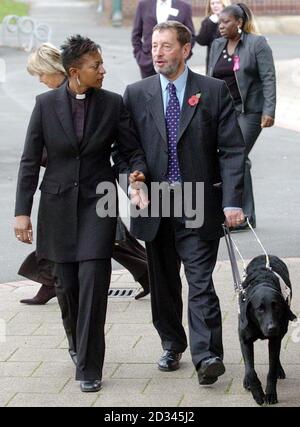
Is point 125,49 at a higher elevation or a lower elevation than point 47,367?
lower

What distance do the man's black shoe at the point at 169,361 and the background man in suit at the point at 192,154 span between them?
34 cm

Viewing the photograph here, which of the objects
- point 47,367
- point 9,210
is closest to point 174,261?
point 47,367

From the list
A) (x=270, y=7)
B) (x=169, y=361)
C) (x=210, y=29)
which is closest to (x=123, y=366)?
(x=169, y=361)

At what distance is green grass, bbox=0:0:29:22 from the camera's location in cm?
3681

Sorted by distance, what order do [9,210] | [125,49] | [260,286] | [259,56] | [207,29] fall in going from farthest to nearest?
[125,49], [207,29], [9,210], [259,56], [260,286]

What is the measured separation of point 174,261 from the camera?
6.65m

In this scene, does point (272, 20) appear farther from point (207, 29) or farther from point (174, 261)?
point (174, 261)

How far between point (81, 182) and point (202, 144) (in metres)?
0.70

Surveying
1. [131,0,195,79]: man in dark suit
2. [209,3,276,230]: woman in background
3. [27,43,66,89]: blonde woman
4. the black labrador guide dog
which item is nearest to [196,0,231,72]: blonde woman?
[131,0,195,79]: man in dark suit

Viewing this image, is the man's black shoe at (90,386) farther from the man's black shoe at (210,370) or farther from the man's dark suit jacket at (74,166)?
the man's dark suit jacket at (74,166)

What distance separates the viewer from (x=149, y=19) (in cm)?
1391

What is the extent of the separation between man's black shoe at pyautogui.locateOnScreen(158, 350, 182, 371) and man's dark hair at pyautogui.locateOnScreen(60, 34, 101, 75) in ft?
5.67

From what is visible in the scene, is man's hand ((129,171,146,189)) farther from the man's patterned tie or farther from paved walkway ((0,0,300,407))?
paved walkway ((0,0,300,407))

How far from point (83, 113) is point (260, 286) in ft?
4.51
